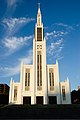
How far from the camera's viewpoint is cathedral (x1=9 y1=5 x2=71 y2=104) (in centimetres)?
4778

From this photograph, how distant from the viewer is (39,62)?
168 ft

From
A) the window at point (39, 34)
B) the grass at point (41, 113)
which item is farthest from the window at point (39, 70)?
the grass at point (41, 113)

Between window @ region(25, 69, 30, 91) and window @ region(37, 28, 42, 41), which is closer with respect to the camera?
window @ region(25, 69, 30, 91)

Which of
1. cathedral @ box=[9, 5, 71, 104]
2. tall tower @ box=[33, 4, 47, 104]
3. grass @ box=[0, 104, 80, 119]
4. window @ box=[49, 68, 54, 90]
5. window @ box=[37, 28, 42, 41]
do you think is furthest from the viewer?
window @ box=[37, 28, 42, 41]

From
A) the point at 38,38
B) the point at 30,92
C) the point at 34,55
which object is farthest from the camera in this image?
the point at 38,38

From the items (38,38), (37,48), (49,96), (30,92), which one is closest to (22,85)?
(30,92)

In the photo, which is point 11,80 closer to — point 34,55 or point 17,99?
point 17,99

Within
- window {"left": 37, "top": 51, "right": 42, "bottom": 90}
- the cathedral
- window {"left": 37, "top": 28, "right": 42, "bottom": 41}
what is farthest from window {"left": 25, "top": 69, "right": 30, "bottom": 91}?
window {"left": 37, "top": 28, "right": 42, "bottom": 41}

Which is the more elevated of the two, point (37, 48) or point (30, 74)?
point (37, 48)

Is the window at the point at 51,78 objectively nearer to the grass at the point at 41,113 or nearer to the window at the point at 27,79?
the window at the point at 27,79

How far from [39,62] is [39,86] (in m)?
6.60

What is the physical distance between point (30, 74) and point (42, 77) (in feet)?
10.7

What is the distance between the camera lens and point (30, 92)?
4794 centimetres

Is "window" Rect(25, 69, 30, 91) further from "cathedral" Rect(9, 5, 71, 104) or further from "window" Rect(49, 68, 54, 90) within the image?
"window" Rect(49, 68, 54, 90)
